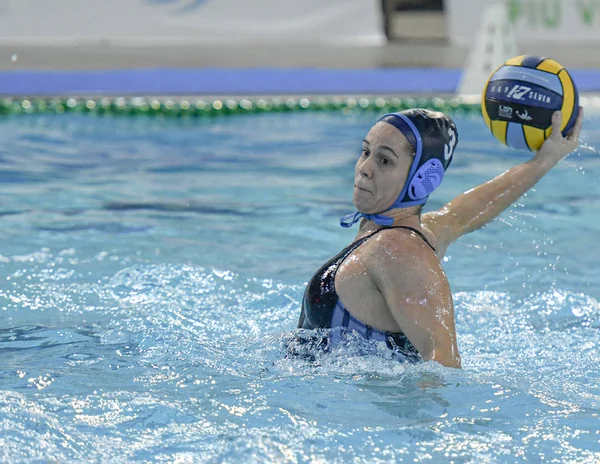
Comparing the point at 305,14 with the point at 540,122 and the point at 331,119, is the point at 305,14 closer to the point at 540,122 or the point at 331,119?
the point at 331,119

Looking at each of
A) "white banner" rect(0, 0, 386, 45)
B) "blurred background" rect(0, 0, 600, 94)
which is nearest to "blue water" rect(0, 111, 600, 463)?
"blurred background" rect(0, 0, 600, 94)

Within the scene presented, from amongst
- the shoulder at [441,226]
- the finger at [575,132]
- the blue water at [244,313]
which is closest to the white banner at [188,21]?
the blue water at [244,313]

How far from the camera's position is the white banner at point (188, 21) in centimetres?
988

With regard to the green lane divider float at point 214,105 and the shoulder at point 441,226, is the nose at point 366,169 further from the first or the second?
the green lane divider float at point 214,105

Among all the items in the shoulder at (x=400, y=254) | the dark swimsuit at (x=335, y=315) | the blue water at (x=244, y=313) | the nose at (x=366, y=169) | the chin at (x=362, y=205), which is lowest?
the blue water at (x=244, y=313)

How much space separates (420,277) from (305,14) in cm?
828

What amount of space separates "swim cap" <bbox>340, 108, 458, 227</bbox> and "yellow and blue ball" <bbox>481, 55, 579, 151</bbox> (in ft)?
1.85

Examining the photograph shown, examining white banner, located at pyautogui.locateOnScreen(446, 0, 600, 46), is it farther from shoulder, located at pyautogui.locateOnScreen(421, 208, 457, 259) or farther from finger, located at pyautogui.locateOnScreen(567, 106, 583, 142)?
shoulder, located at pyautogui.locateOnScreen(421, 208, 457, 259)

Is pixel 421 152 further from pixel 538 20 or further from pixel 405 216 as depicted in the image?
pixel 538 20

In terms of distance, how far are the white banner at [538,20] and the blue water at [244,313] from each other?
2859 millimetres

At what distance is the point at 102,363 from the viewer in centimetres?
304

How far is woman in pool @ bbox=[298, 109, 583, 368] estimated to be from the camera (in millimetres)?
2385

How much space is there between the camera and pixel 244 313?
388cm

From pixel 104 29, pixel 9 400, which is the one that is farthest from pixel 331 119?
pixel 9 400
